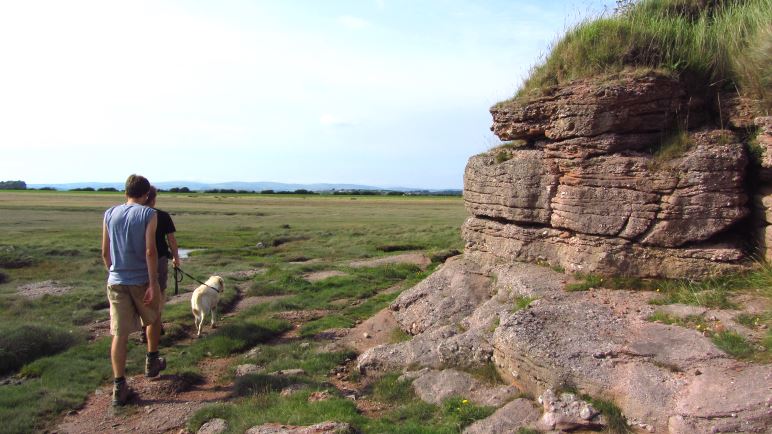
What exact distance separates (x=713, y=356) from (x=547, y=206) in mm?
5051

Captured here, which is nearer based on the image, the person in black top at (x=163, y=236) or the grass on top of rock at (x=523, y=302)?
the grass on top of rock at (x=523, y=302)

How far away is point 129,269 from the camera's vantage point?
9.26 meters

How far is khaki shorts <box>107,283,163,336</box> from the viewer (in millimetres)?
9305

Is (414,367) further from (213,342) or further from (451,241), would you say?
(451,241)

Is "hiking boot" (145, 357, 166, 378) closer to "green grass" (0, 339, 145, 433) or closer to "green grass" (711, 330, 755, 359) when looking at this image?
"green grass" (0, 339, 145, 433)

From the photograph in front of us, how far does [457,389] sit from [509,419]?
1450 mm

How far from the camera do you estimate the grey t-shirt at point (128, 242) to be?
30.1 ft

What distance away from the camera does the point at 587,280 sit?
1088 centimetres

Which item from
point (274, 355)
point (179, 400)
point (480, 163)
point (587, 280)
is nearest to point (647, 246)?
point (587, 280)

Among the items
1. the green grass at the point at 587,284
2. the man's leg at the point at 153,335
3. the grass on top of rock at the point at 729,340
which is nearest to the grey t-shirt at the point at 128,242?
the man's leg at the point at 153,335

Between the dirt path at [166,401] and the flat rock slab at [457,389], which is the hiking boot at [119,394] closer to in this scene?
the dirt path at [166,401]

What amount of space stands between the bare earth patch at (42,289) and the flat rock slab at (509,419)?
59.3 feet

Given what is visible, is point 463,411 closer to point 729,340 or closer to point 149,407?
point 729,340

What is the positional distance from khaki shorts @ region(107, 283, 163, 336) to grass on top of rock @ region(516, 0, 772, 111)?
9035mm
